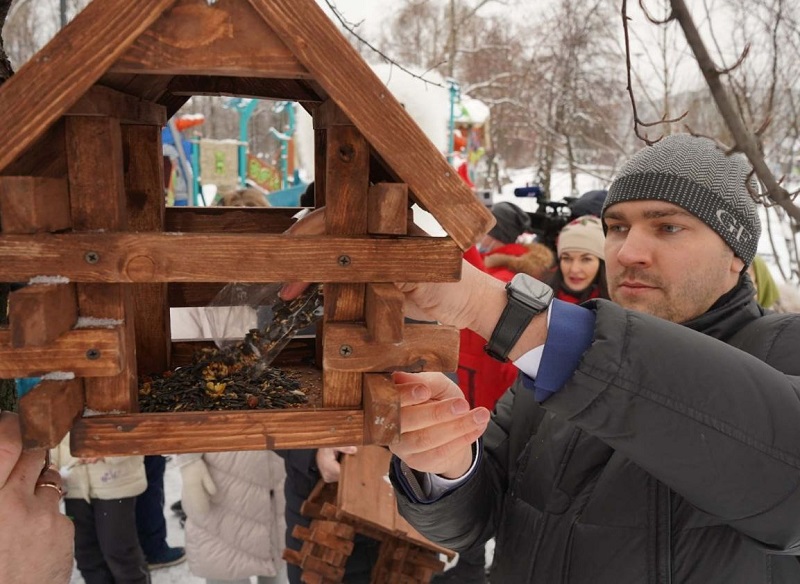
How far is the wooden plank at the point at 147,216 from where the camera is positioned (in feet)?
3.91

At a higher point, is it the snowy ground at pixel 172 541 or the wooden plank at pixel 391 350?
the wooden plank at pixel 391 350

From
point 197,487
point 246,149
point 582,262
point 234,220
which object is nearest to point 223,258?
point 234,220

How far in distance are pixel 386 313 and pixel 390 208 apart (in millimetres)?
146

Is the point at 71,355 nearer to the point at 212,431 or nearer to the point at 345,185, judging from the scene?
the point at 212,431

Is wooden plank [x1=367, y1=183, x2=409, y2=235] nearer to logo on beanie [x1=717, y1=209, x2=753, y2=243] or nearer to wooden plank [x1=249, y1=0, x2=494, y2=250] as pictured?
wooden plank [x1=249, y1=0, x2=494, y2=250]

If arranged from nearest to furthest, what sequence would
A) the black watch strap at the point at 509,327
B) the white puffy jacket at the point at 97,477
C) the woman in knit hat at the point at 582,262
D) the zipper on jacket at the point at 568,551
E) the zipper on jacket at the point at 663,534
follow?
the black watch strap at the point at 509,327, the zipper on jacket at the point at 663,534, the zipper on jacket at the point at 568,551, the white puffy jacket at the point at 97,477, the woman in knit hat at the point at 582,262

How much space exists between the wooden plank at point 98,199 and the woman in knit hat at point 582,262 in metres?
2.57

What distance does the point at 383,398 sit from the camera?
2.94ft

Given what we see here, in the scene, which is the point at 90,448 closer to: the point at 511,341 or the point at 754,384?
the point at 511,341

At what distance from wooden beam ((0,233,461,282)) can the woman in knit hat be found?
94.7 inches

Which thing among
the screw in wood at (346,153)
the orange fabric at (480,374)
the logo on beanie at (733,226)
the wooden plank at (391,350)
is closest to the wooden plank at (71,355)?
the wooden plank at (391,350)

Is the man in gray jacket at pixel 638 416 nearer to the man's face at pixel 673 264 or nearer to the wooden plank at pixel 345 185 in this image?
the man's face at pixel 673 264

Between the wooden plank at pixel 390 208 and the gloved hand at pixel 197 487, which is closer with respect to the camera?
the wooden plank at pixel 390 208

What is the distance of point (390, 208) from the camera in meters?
0.86
